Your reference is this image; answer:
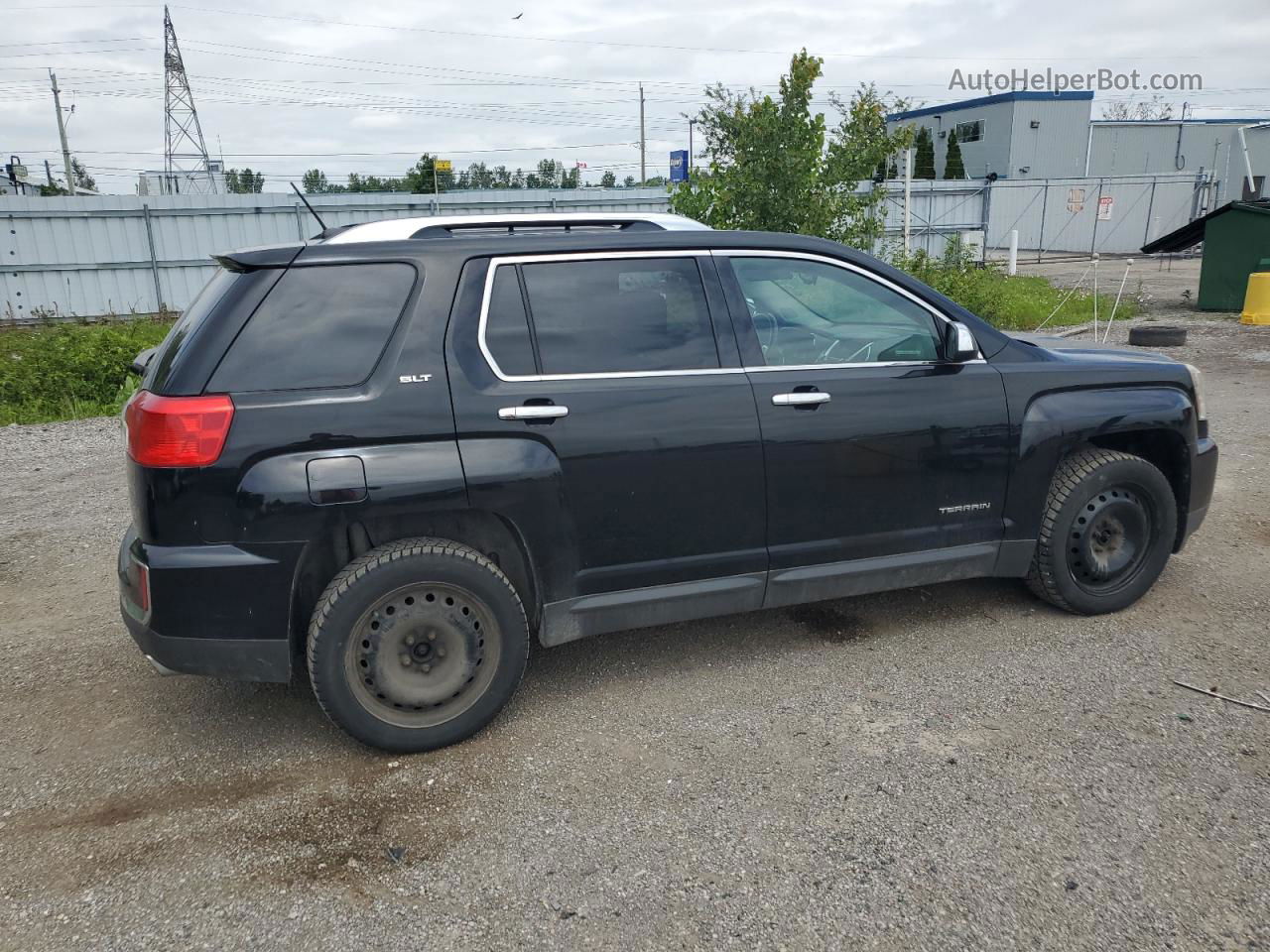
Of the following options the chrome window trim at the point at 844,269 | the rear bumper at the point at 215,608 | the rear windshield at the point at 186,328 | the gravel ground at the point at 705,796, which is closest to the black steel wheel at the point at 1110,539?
the gravel ground at the point at 705,796

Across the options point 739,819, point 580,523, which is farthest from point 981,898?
point 580,523

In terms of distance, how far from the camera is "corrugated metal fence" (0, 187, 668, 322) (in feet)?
63.7

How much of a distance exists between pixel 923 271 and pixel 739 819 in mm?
12270

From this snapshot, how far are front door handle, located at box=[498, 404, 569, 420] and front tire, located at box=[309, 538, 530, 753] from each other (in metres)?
0.51

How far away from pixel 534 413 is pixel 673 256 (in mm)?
916

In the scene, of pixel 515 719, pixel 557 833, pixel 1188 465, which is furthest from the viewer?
pixel 1188 465

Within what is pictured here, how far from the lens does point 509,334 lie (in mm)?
3545

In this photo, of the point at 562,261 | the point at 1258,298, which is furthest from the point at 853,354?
the point at 1258,298

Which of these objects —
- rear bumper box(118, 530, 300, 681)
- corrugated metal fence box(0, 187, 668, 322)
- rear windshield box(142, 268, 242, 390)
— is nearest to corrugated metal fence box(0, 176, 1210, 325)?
corrugated metal fence box(0, 187, 668, 322)

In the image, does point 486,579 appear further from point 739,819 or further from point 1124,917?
point 1124,917

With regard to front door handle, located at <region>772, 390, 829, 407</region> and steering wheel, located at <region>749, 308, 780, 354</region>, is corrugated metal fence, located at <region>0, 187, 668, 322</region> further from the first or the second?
front door handle, located at <region>772, 390, 829, 407</region>

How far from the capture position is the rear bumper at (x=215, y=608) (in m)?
3.19

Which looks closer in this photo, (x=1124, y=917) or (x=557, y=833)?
(x=1124, y=917)

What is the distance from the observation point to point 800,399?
12.5 ft
